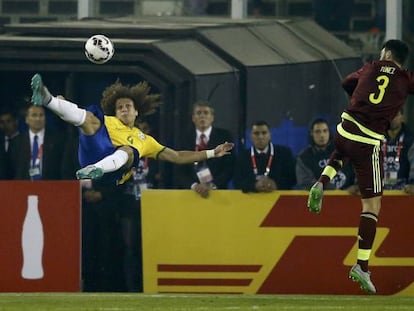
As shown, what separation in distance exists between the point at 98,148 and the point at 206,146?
166cm

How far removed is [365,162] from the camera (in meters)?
15.5

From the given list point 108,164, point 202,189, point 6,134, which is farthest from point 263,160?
point 6,134

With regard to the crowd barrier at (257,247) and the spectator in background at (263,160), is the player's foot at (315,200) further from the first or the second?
the spectator in background at (263,160)

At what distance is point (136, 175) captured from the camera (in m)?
17.6

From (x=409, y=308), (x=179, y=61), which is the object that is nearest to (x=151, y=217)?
(x=179, y=61)

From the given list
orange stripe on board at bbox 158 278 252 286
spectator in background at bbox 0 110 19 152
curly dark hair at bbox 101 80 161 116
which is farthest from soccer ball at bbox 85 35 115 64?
orange stripe on board at bbox 158 278 252 286

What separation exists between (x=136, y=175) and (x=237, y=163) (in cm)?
113

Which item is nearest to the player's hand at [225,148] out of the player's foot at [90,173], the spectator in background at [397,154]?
the player's foot at [90,173]

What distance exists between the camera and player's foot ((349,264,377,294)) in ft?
50.0

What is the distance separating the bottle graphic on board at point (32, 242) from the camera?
1695cm

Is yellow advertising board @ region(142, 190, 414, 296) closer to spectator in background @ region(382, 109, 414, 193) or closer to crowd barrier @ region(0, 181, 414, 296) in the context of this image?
crowd barrier @ region(0, 181, 414, 296)

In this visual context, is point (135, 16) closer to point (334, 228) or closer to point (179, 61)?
point (179, 61)

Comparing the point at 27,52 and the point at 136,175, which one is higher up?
the point at 27,52

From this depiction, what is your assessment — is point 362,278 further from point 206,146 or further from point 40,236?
point 40,236
